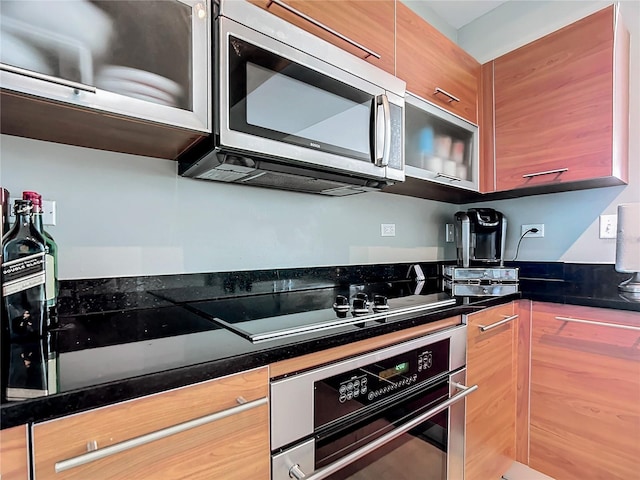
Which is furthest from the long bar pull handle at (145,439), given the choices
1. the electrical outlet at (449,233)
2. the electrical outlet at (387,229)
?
the electrical outlet at (449,233)

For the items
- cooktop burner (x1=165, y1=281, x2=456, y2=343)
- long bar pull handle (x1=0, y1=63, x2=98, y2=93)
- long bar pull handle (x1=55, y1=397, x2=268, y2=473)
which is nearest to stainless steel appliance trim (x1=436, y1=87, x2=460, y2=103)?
cooktop burner (x1=165, y1=281, x2=456, y2=343)

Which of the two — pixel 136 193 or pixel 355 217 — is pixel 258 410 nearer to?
pixel 136 193

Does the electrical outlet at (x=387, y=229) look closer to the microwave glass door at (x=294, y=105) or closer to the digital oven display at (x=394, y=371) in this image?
the microwave glass door at (x=294, y=105)

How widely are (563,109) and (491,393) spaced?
132cm

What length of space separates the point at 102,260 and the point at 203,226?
1.08ft

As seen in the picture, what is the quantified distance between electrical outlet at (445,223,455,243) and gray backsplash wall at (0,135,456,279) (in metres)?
0.72

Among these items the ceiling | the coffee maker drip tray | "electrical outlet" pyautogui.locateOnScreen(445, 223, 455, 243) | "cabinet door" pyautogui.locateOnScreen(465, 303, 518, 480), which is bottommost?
"cabinet door" pyautogui.locateOnScreen(465, 303, 518, 480)

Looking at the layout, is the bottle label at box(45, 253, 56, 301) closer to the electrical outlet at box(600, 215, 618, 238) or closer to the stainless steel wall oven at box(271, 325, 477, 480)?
the stainless steel wall oven at box(271, 325, 477, 480)

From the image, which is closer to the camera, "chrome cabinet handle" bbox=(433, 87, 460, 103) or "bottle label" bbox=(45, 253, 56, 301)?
"bottle label" bbox=(45, 253, 56, 301)

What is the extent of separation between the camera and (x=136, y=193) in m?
1.07

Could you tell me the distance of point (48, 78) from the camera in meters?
0.66

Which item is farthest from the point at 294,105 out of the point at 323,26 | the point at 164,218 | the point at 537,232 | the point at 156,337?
the point at 537,232

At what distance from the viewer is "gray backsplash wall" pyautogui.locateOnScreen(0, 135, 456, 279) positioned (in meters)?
0.94

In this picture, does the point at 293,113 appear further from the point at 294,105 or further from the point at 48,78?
the point at 48,78
